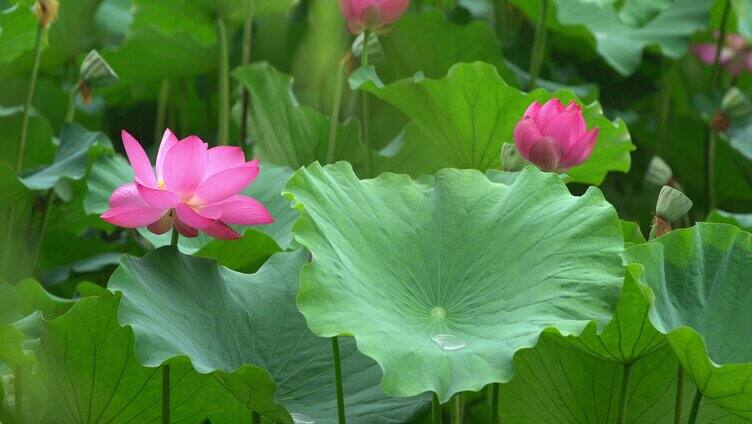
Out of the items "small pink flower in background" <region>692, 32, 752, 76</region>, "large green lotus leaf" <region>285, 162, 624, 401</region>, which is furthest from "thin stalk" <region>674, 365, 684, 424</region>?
"small pink flower in background" <region>692, 32, 752, 76</region>

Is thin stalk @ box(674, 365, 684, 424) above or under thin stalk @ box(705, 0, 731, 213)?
under

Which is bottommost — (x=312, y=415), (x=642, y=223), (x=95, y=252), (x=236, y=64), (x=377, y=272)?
(x=312, y=415)

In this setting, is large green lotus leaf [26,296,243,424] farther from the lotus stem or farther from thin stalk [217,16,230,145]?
thin stalk [217,16,230,145]

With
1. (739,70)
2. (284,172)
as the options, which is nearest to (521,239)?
(284,172)

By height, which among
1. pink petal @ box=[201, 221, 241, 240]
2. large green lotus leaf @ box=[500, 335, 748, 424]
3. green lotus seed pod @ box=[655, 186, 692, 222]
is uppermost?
green lotus seed pod @ box=[655, 186, 692, 222]

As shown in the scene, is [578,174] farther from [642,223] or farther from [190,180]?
[642,223]

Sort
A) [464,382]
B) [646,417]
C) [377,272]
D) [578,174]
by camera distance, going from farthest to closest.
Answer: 1. [578,174]
2. [646,417]
3. [377,272]
4. [464,382]

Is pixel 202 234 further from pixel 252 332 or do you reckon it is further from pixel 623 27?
pixel 623 27
